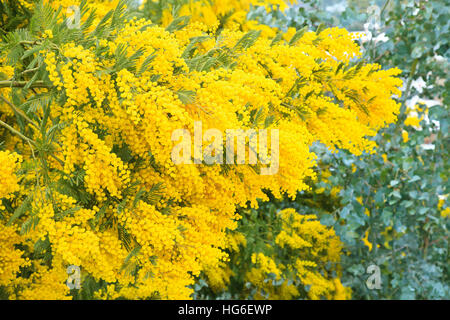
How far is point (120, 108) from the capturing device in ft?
7.86

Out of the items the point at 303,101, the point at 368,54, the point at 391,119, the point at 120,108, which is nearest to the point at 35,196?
the point at 120,108

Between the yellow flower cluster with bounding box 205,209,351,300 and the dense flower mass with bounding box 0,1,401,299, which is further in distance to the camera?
the yellow flower cluster with bounding box 205,209,351,300

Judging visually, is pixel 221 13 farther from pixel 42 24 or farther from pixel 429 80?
pixel 42 24

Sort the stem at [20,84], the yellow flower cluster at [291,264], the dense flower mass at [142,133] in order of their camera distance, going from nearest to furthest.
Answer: the dense flower mass at [142,133] → the stem at [20,84] → the yellow flower cluster at [291,264]

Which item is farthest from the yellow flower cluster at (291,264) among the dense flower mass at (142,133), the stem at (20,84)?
the stem at (20,84)

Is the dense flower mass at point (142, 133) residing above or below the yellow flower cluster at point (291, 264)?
above

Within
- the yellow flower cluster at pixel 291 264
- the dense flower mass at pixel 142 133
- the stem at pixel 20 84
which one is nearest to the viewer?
the dense flower mass at pixel 142 133

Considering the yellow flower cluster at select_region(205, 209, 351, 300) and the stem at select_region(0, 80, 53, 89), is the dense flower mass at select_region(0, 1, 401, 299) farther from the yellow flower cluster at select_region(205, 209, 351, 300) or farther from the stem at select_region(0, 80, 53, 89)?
the yellow flower cluster at select_region(205, 209, 351, 300)

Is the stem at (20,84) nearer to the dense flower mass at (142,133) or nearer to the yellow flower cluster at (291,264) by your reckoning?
the dense flower mass at (142,133)

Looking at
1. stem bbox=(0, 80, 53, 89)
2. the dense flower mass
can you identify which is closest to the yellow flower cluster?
the dense flower mass

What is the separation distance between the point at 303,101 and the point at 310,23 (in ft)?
10.3

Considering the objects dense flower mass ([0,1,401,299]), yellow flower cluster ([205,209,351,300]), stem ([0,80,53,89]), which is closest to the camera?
dense flower mass ([0,1,401,299])

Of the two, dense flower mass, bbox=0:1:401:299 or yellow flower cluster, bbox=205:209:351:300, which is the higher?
dense flower mass, bbox=0:1:401:299

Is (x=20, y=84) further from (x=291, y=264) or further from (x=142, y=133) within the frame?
(x=291, y=264)
